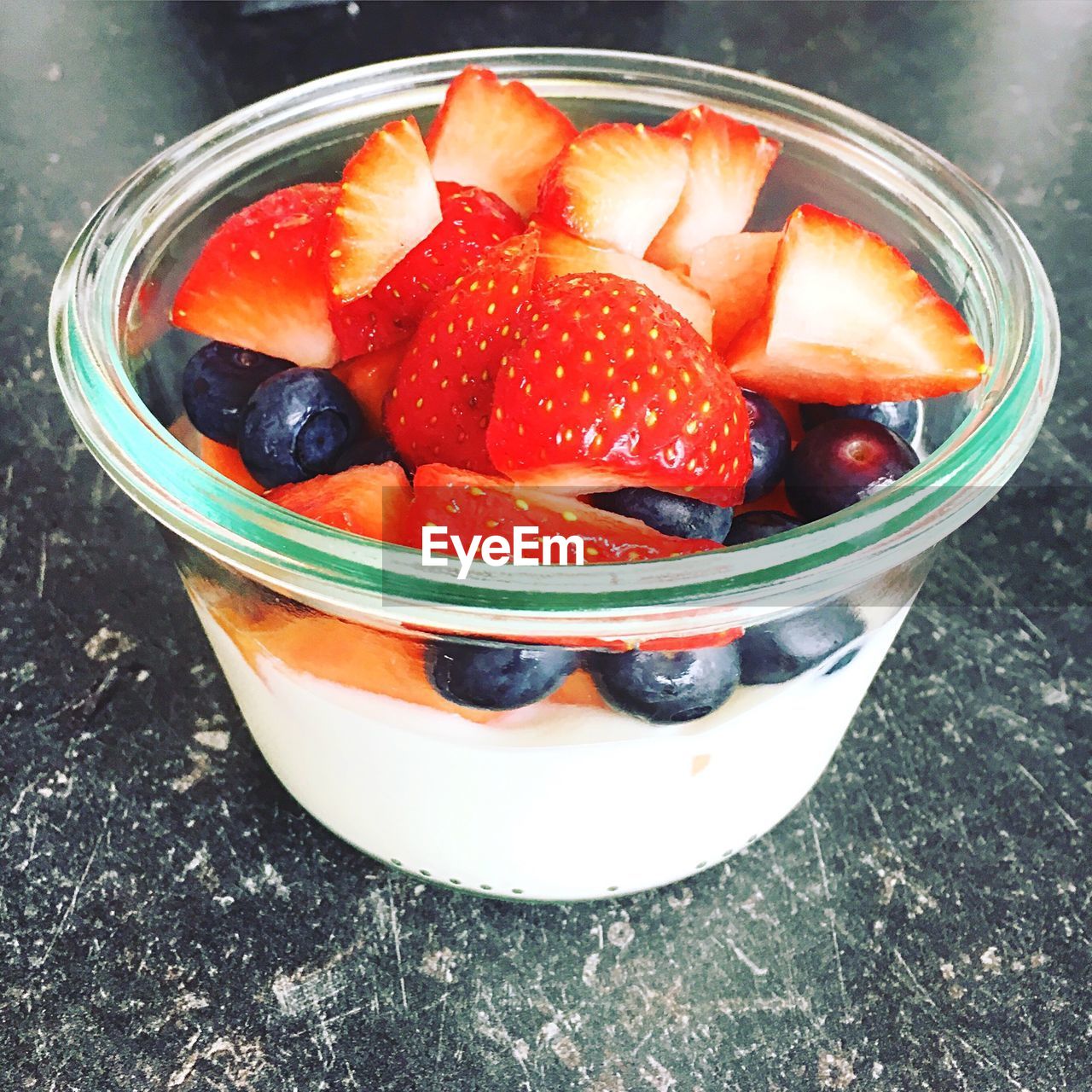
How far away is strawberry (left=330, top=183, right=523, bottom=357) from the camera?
2.25 feet

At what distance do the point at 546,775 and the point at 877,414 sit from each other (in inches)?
11.5

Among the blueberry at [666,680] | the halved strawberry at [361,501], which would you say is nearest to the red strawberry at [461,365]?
the halved strawberry at [361,501]

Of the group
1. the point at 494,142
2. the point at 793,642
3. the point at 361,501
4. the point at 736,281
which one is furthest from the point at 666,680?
the point at 494,142

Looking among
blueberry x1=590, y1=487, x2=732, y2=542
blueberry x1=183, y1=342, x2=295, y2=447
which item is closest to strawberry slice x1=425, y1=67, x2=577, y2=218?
blueberry x1=183, y1=342, x2=295, y2=447

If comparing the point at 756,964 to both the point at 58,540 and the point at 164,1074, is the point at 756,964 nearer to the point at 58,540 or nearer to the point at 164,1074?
the point at 164,1074

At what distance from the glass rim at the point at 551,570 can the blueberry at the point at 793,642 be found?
0.04 m

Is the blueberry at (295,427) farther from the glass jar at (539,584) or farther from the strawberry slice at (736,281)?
the strawberry slice at (736,281)

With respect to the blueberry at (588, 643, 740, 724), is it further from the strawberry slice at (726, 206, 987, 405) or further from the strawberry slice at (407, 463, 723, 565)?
the strawberry slice at (726, 206, 987, 405)

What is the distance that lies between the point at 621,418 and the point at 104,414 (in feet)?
0.87

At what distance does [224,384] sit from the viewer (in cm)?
70

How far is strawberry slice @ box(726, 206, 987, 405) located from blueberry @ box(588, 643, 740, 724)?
0.19m

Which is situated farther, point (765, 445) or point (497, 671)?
point (765, 445)

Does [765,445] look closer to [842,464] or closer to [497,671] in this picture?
[842,464]

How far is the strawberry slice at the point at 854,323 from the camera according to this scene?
0.65 metres
